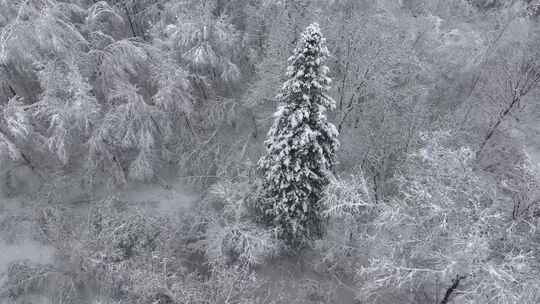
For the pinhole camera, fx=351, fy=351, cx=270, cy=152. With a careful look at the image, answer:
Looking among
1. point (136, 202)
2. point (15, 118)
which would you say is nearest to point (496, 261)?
point (136, 202)

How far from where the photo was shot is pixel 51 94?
14.3 metres

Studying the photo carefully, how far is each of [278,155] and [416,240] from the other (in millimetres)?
5464

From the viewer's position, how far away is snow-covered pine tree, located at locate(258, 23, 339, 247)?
10586mm

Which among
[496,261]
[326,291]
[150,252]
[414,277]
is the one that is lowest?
[326,291]

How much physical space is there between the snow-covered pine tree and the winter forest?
0.24 feet

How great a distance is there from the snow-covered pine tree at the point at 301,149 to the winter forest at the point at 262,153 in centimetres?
7

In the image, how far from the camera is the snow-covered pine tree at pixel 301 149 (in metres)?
10.6

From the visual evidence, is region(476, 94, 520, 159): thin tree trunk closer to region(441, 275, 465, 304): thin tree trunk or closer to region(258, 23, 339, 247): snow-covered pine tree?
region(441, 275, 465, 304): thin tree trunk

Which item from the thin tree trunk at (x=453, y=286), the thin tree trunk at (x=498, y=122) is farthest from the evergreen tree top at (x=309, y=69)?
the thin tree trunk at (x=498, y=122)

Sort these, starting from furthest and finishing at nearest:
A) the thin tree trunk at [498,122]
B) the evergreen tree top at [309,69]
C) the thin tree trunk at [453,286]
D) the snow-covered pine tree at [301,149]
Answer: the thin tree trunk at [498,122]
the thin tree trunk at [453,286]
the snow-covered pine tree at [301,149]
the evergreen tree top at [309,69]

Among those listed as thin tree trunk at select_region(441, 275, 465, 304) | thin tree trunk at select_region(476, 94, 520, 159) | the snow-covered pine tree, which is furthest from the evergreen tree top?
thin tree trunk at select_region(476, 94, 520, 159)

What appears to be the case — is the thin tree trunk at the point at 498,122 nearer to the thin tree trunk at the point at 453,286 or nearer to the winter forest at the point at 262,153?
the winter forest at the point at 262,153

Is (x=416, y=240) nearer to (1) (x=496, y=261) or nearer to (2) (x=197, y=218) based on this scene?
(1) (x=496, y=261)

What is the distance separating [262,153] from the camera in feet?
63.8
